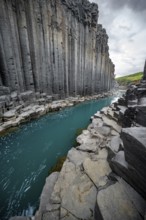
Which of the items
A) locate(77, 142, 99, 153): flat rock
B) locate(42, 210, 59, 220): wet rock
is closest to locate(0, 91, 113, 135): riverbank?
locate(77, 142, 99, 153): flat rock

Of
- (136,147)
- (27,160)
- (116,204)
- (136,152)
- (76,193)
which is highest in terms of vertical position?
(136,147)

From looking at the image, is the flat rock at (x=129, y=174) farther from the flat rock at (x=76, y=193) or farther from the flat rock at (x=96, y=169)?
the flat rock at (x=76, y=193)

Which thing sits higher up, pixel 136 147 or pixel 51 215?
pixel 136 147

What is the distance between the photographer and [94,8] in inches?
1191

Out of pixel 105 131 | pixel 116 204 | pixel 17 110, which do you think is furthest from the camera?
pixel 17 110

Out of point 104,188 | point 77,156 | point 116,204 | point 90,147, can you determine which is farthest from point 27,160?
point 116,204

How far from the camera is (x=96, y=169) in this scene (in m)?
3.95

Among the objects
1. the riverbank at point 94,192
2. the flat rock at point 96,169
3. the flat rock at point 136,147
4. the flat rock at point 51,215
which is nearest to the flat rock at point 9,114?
the riverbank at point 94,192

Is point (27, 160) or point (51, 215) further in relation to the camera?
point (27, 160)

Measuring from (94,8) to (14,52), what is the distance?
1101 inches

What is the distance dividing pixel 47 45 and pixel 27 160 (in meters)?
17.2

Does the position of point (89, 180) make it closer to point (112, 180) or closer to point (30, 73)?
point (112, 180)

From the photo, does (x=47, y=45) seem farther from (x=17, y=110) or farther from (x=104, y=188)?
(x=104, y=188)

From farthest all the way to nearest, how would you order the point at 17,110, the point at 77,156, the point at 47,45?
the point at 47,45 < the point at 17,110 < the point at 77,156
